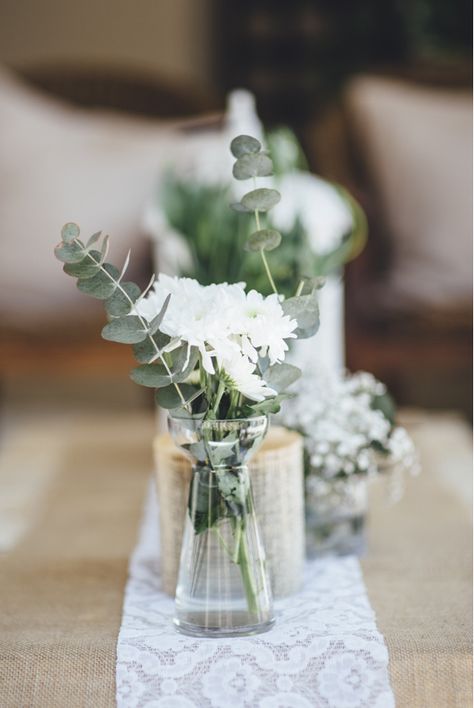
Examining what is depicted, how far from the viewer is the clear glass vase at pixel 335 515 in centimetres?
80

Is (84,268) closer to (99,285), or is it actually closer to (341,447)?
(99,285)

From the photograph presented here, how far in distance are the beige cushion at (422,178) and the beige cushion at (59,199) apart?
50 centimetres

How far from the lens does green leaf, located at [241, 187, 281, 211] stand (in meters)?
0.65

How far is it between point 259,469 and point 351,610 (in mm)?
134

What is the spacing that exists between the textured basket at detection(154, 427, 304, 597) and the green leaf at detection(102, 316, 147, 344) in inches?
5.8

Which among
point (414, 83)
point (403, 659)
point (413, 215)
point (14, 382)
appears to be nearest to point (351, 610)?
point (403, 659)

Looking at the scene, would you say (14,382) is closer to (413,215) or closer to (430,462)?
(413,215)

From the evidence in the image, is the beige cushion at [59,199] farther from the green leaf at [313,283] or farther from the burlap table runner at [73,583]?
the green leaf at [313,283]

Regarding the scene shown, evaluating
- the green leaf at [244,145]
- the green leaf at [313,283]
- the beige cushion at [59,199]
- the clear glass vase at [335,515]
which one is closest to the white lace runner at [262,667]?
the clear glass vase at [335,515]

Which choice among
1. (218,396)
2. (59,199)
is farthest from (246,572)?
(59,199)

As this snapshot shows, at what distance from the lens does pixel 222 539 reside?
64 cm

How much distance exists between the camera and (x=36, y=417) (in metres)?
2.74

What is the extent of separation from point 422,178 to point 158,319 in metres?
1.53

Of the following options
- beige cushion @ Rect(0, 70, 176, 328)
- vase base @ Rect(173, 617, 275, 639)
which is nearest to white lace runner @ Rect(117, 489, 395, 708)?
vase base @ Rect(173, 617, 275, 639)
